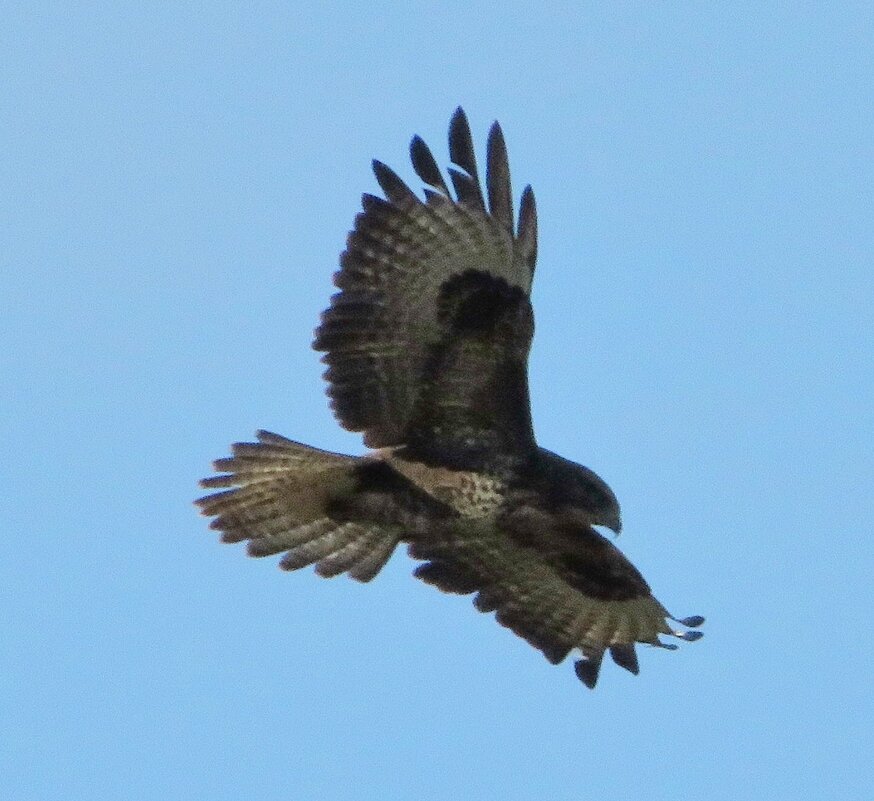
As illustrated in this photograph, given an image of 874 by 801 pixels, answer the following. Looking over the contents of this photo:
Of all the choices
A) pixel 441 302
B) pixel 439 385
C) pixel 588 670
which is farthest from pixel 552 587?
pixel 441 302

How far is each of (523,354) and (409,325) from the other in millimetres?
606

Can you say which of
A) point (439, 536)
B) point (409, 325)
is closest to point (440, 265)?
point (409, 325)

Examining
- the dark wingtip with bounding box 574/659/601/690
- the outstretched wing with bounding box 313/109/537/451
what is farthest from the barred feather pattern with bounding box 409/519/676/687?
the outstretched wing with bounding box 313/109/537/451

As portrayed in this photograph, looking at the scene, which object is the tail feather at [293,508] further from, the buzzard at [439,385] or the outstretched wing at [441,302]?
the outstretched wing at [441,302]

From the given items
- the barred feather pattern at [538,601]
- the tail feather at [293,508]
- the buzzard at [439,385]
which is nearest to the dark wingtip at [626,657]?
the barred feather pattern at [538,601]

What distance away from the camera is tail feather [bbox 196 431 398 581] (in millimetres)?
12758

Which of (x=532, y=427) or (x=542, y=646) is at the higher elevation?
(x=532, y=427)

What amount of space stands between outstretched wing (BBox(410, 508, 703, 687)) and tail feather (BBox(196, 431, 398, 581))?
0.31 metres

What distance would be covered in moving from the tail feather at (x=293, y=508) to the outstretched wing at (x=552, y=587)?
31 centimetres

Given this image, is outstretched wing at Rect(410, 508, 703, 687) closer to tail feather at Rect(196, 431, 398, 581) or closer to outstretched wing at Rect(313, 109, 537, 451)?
tail feather at Rect(196, 431, 398, 581)

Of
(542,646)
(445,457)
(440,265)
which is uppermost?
(440,265)

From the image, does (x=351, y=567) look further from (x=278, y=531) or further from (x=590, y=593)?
(x=590, y=593)

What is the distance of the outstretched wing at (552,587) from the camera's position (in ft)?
42.7

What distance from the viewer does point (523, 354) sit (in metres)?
12.5
